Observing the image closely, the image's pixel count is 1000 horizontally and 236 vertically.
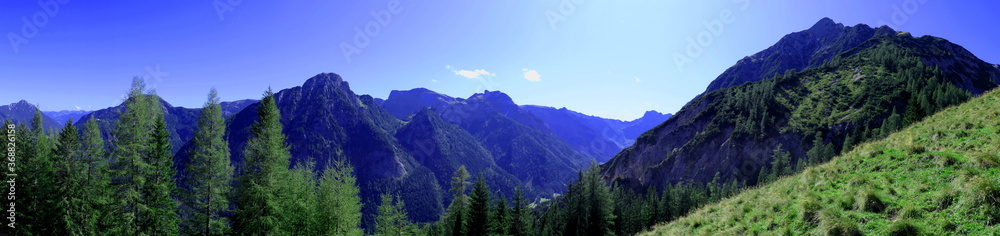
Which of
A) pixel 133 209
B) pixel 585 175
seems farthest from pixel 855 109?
pixel 133 209

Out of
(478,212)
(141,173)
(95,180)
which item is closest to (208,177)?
(141,173)

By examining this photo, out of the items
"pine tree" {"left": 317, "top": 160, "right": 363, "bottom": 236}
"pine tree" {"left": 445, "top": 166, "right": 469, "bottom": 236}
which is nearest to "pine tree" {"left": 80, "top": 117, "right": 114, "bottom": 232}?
"pine tree" {"left": 317, "top": 160, "right": 363, "bottom": 236}

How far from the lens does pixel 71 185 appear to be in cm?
3030

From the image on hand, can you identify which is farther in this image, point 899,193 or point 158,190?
point 158,190

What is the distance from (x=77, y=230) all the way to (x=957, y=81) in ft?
900

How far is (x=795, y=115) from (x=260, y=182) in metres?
171

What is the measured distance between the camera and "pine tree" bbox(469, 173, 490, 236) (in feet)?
157

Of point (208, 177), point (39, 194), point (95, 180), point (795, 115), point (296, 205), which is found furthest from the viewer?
point (795, 115)

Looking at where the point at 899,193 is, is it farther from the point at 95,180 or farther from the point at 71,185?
the point at 71,185

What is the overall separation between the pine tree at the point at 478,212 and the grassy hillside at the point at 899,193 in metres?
33.1

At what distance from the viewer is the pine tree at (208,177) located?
2823 cm

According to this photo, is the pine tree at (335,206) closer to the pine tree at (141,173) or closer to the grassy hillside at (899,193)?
the pine tree at (141,173)

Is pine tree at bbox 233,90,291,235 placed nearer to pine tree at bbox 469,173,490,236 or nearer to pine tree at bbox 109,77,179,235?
pine tree at bbox 109,77,179,235

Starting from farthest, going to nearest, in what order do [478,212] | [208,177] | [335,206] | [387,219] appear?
[478,212] → [387,219] → [335,206] → [208,177]
